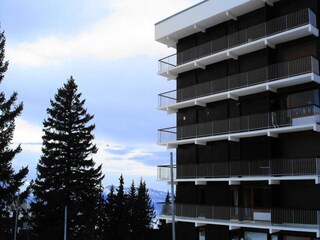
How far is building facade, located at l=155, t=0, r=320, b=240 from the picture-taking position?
25.0 meters

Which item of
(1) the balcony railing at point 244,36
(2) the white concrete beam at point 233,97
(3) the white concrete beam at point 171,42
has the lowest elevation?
(2) the white concrete beam at point 233,97

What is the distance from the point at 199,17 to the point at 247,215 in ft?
47.7

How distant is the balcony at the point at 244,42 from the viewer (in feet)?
84.0

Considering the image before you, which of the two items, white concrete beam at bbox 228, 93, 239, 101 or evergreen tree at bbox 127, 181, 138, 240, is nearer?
white concrete beam at bbox 228, 93, 239, 101

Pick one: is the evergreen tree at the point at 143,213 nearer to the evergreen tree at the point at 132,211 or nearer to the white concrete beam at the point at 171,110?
the evergreen tree at the point at 132,211

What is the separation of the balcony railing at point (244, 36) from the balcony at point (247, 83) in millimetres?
2168

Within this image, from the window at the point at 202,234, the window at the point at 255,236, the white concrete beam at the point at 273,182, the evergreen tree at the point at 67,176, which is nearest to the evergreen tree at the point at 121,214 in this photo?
the evergreen tree at the point at 67,176

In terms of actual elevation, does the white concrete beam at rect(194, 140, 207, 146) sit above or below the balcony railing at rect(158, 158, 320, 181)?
above

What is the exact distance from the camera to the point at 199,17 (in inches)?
1228

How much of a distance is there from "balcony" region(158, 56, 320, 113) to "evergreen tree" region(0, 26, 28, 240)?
1245 centimetres

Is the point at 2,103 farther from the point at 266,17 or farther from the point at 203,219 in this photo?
the point at 266,17

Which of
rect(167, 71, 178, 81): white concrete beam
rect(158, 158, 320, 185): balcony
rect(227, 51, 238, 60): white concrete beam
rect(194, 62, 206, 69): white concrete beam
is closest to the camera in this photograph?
rect(158, 158, 320, 185): balcony

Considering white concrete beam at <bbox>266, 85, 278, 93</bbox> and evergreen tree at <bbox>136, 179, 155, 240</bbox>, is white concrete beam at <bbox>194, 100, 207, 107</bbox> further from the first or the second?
evergreen tree at <bbox>136, 179, 155, 240</bbox>

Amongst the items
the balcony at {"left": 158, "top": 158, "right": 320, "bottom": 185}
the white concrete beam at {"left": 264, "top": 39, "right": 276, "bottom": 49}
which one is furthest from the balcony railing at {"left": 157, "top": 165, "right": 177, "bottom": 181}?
the white concrete beam at {"left": 264, "top": 39, "right": 276, "bottom": 49}
